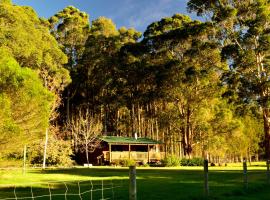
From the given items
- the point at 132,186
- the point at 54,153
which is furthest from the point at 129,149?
the point at 132,186

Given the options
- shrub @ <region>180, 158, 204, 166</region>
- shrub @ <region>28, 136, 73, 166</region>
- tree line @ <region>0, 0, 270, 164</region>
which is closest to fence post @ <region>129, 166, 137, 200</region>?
tree line @ <region>0, 0, 270, 164</region>

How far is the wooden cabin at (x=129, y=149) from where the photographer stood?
2026 inches

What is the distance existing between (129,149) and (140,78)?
1290 centimetres


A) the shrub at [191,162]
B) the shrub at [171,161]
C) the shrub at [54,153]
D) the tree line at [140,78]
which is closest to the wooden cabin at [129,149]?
the tree line at [140,78]

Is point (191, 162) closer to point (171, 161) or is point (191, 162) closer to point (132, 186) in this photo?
point (171, 161)

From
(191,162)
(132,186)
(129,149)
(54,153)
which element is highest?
(129,149)

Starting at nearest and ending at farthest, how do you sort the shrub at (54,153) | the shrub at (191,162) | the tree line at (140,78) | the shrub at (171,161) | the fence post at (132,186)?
the fence post at (132,186)
the tree line at (140,78)
the shrub at (54,153)
the shrub at (171,161)
the shrub at (191,162)

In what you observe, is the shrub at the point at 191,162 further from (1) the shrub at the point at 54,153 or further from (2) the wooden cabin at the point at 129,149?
(1) the shrub at the point at 54,153

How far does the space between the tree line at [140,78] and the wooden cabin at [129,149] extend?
3.06 m

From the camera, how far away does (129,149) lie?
52.4 metres

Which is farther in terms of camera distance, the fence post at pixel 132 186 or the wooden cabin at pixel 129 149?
the wooden cabin at pixel 129 149

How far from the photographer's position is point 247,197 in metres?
15.2

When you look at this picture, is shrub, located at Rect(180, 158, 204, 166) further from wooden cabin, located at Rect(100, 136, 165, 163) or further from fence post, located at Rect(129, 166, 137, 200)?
fence post, located at Rect(129, 166, 137, 200)

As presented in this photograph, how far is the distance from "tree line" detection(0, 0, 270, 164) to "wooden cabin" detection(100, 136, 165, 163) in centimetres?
306
